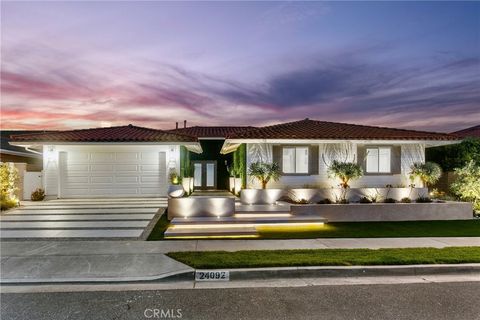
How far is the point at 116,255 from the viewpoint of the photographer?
7.20m

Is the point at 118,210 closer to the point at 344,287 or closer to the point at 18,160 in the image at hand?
the point at 344,287

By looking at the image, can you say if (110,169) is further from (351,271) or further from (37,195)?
(351,271)

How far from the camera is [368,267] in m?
6.22

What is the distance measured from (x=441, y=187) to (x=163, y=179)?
49.2 feet

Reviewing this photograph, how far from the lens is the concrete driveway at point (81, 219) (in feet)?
30.5

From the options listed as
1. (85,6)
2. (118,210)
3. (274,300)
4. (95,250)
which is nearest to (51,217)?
(118,210)

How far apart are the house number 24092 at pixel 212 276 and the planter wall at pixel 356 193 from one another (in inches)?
311

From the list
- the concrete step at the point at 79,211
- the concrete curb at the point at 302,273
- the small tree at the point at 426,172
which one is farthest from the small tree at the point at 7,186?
the small tree at the point at 426,172

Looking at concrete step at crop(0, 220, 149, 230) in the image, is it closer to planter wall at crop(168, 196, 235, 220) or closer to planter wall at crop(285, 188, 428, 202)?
planter wall at crop(168, 196, 235, 220)

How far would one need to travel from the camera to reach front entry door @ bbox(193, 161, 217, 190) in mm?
23016

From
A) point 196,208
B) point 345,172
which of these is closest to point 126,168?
point 196,208

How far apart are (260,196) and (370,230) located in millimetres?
4622

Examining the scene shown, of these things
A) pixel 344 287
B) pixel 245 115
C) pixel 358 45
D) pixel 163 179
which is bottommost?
pixel 344 287

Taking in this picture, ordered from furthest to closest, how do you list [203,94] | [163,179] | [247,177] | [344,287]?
[203,94]
[163,179]
[247,177]
[344,287]
